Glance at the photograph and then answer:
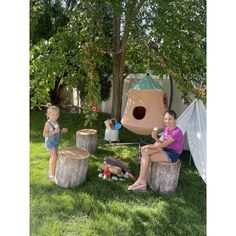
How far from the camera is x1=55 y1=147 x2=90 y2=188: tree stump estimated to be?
10.6 ft

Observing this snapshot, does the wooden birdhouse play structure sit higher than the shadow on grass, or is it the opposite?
Result: the wooden birdhouse play structure

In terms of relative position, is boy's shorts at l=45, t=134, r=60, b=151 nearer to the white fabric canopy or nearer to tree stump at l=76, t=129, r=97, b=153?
tree stump at l=76, t=129, r=97, b=153

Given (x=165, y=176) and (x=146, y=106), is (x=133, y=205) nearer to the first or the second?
(x=165, y=176)

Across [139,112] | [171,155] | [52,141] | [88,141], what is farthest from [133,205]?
[139,112]

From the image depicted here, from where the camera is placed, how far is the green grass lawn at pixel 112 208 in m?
2.45

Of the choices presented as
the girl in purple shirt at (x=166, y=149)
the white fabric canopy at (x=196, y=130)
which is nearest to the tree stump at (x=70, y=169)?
the girl in purple shirt at (x=166, y=149)

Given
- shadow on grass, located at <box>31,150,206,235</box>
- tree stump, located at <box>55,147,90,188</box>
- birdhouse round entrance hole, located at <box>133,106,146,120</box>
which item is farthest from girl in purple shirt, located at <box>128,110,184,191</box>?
birdhouse round entrance hole, located at <box>133,106,146,120</box>

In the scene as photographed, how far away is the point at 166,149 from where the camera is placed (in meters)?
3.28

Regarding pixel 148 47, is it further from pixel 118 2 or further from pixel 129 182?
pixel 129 182

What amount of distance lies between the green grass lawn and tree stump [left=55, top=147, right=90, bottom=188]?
0.08 meters

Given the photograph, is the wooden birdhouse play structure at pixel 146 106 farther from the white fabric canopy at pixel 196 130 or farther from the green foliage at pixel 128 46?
the white fabric canopy at pixel 196 130
